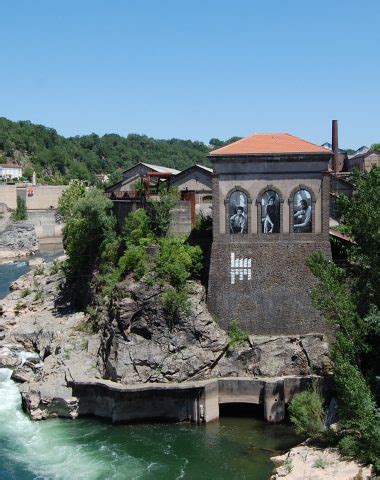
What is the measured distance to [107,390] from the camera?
96.3ft

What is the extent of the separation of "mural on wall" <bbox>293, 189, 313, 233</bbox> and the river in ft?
30.6

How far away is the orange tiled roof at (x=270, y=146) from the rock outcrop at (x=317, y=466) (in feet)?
45.6

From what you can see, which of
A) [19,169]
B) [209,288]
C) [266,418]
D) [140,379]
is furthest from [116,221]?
[19,169]

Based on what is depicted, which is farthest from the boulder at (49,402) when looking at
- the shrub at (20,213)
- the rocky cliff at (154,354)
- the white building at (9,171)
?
the white building at (9,171)

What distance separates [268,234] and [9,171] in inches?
4438

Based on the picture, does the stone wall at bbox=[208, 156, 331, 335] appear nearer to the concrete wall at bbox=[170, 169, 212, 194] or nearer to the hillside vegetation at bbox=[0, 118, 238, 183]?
the concrete wall at bbox=[170, 169, 212, 194]

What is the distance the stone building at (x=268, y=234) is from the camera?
103 feet

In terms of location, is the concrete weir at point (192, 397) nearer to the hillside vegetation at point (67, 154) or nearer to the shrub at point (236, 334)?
the shrub at point (236, 334)

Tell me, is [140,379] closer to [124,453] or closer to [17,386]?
[124,453]

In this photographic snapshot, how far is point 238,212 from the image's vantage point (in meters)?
31.9

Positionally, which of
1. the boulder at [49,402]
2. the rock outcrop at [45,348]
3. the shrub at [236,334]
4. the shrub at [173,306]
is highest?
the shrub at [173,306]

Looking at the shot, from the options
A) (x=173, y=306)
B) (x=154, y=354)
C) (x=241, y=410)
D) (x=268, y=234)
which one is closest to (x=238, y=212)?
(x=268, y=234)

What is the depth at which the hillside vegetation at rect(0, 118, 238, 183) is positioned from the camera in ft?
492

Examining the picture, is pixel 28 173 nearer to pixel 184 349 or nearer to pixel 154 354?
pixel 154 354
